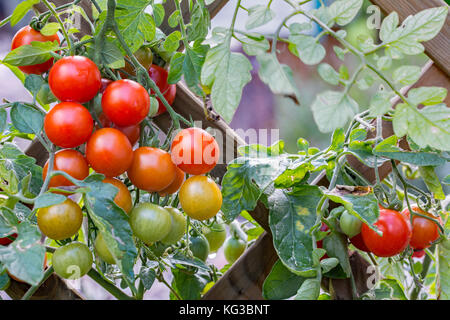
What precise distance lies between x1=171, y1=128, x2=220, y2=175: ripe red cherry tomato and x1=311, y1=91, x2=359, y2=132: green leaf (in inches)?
6.1

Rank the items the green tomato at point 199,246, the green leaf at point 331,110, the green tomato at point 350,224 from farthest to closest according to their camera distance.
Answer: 1. the green tomato at point 199,246
2. the green tomato at point 350,224
3. the green leaf at point 331,110

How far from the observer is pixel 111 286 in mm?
654

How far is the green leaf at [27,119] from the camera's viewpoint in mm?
507

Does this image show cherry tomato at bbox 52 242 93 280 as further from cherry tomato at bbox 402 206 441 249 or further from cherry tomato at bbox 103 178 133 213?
cherry tomato at bbox 402 206 441 249

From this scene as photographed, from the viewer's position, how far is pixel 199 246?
753 millimetres


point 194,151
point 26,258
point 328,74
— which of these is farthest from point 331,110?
point 26,258

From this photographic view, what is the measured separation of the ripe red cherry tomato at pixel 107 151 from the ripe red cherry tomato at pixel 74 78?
0.14ft

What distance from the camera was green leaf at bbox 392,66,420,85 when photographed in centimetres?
40

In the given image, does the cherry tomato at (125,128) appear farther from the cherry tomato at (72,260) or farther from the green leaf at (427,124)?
the green leaf at (427,124)

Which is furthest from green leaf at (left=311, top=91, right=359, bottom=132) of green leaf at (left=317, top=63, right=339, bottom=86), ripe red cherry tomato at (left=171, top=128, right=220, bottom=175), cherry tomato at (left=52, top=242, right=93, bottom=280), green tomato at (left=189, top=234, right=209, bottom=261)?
green tomato at (left=189, top=234, right=209, bottom=261)

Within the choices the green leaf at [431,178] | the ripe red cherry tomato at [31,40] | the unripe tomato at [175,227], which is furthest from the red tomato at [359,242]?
the ripe red cherry tomato at [31,40]

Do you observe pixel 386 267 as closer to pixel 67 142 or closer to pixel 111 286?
pixel 111 286
